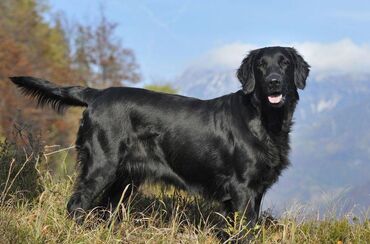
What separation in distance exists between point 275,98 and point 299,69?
2.09 ft

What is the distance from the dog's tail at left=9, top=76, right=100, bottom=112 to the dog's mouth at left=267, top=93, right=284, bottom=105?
1.88 meters

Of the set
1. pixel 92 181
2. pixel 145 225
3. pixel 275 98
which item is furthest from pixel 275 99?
pixel 92 181

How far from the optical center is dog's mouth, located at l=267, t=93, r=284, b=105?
5707mm

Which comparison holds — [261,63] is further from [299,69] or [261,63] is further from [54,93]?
[54,93]

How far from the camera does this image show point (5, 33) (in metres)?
33.8

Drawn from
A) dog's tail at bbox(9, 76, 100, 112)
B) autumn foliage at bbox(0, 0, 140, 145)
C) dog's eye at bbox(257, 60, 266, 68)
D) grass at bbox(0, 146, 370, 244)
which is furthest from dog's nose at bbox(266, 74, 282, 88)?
autumn foliage at bbox(0, 0, 140, 145)

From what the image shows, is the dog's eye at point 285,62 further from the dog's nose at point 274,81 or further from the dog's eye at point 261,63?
the dog's nose at point 274,81

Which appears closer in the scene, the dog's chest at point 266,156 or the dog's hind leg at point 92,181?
the dog's chest at point 266,156

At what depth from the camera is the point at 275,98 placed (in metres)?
5.71

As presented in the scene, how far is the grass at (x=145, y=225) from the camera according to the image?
4879 mm

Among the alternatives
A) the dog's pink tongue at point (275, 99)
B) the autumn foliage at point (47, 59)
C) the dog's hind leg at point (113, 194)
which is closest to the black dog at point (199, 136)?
the dog's pink tongue at point (275, 99)

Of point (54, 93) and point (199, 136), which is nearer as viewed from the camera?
point (199, 136)

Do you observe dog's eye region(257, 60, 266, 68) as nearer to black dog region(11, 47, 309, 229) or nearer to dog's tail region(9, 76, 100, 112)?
black dog region(11, 47, 309, 229)

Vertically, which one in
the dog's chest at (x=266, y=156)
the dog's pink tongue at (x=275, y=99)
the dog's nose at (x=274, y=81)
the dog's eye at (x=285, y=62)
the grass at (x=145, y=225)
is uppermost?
the dog's eye at (x=285, y=62)
